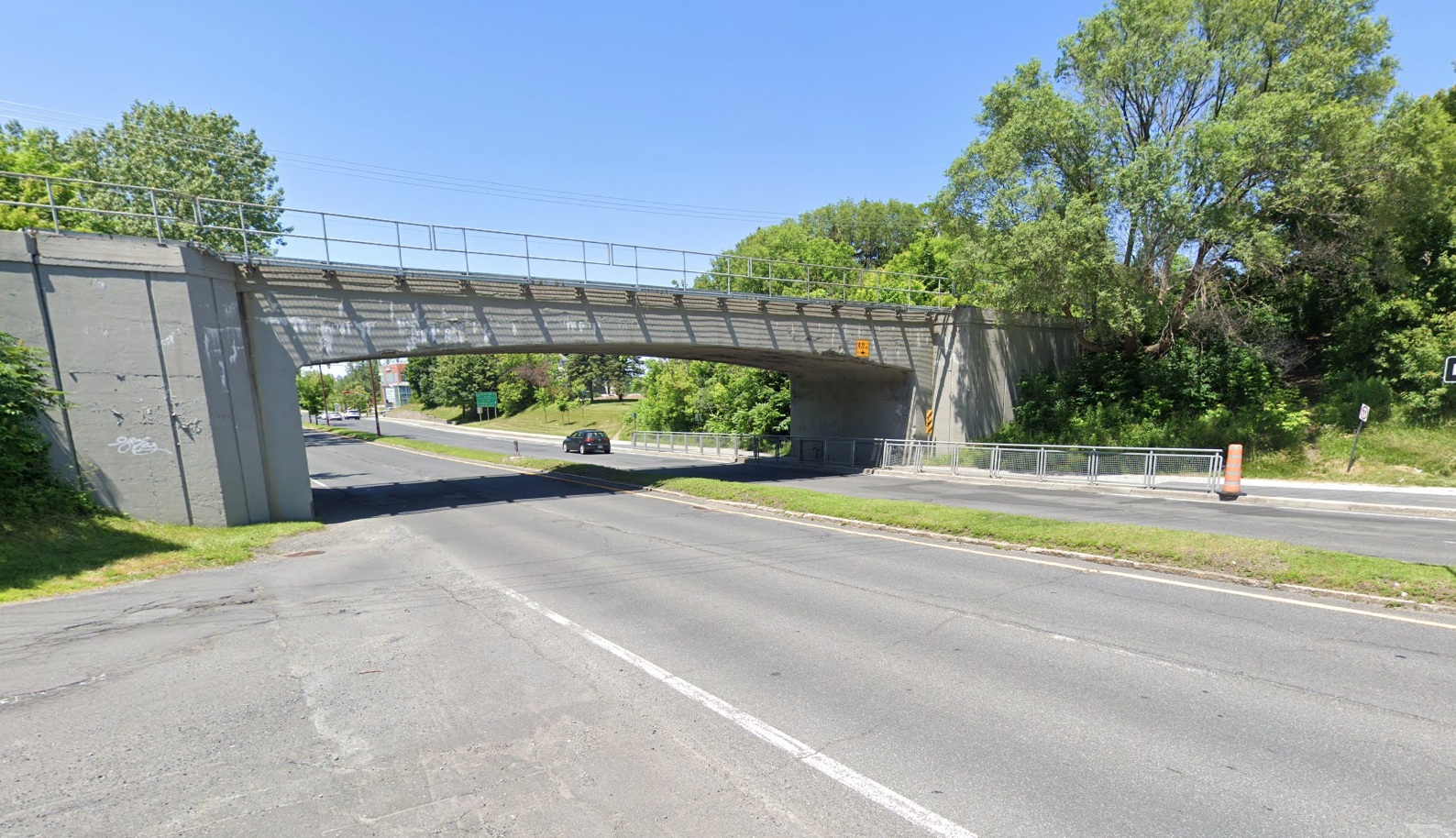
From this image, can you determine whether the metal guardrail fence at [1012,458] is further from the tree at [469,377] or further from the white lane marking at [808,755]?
the tree at [469,377]

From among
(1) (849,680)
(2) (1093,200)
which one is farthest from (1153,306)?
(1) (849,680)

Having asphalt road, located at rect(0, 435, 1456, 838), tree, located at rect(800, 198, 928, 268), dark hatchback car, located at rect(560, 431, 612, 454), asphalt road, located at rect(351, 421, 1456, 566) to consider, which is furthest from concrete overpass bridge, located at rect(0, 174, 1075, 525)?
tree, located at rect(800, 198, 928, 268)

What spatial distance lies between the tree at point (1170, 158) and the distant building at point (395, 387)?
122 metres

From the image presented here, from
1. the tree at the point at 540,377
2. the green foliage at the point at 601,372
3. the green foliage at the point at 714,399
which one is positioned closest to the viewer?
the green foliage at the point at 714,399

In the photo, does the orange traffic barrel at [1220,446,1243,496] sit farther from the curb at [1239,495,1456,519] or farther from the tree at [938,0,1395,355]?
the tree at [938,0,1395,355]

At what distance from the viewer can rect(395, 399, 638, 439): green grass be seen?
60344 mm

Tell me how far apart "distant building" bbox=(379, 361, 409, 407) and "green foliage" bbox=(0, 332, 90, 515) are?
11888 centimetres

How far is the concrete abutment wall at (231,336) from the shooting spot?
1202cm

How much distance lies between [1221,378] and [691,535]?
21574 mm

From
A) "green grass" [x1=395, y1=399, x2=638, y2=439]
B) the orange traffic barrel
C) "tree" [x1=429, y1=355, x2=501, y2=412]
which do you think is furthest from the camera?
"tree" [x1=429, y1=355, x2=501, y2=412]

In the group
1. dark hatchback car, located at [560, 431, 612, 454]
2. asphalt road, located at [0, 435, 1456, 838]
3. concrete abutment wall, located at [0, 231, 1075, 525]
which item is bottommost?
dark hatchback car, located at [560, 431, 612, 454]

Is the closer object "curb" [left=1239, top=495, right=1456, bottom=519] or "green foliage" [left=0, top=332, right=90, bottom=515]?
"green foliage" [left=0, top=332, right=90, bottom=515]

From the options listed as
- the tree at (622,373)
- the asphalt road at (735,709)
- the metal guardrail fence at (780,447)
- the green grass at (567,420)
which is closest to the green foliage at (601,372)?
the tree at (622,373)

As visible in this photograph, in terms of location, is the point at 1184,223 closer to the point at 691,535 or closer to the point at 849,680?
the point at 691,535
